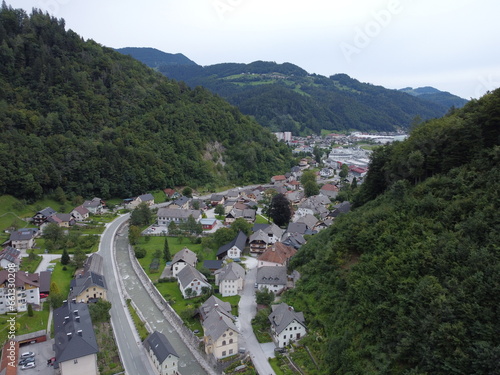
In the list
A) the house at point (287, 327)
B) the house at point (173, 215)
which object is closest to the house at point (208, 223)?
the house at point (173, 215)

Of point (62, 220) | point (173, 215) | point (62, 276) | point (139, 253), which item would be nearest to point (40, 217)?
point (62, 220)

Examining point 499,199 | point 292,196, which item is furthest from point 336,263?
point 292,196

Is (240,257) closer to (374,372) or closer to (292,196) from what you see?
(374,372)

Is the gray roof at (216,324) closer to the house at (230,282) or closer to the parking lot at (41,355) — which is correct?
the house at (230,282)

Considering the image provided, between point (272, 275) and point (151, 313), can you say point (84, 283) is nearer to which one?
point (151, 313)

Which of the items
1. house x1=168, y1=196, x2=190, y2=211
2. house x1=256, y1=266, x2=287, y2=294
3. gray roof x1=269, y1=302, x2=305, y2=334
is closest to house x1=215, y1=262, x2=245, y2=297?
house x1=256, y1=266, x2=287, y2=294

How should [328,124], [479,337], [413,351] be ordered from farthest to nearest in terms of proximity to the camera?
[328,124] < [413,351] < [479,337]

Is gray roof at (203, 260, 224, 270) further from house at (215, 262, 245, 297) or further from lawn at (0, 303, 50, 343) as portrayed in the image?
lawn at (0, 303, 50, 343)
